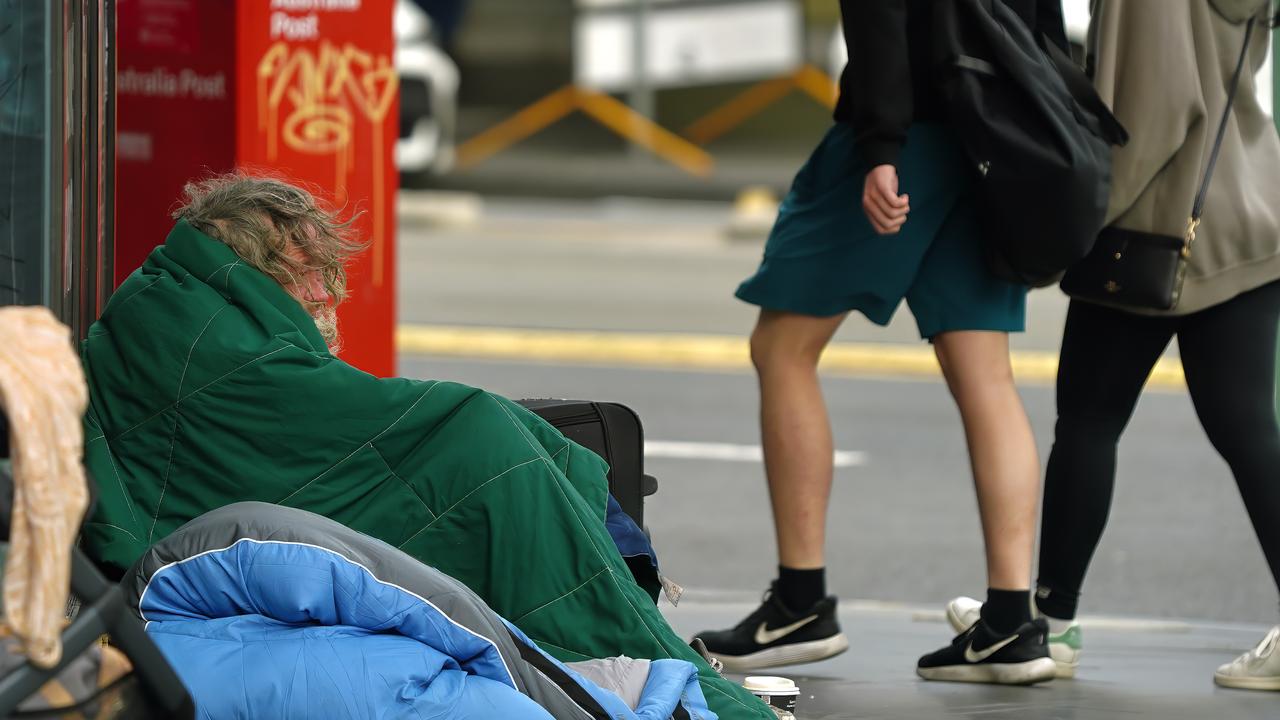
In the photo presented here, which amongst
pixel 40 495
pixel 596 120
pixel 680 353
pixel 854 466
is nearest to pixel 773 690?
pixel 40 495

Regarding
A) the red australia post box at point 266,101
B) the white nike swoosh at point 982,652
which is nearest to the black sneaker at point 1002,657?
the white nike swoosh at point 982,652

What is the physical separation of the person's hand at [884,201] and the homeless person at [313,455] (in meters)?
0.98

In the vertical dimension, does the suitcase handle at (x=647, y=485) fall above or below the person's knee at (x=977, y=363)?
below

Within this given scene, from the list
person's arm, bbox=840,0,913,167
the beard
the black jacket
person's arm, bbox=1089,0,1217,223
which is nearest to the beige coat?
person's arm, bbox=1089,0,1217,223

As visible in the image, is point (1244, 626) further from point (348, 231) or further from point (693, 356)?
point (693, 356)

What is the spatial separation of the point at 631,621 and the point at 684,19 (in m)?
15.2

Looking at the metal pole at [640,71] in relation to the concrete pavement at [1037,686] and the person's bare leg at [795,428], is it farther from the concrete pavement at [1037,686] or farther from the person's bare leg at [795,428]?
the person's bare leg at [795,428]

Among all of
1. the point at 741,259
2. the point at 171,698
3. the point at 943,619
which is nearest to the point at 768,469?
the point at 943,619

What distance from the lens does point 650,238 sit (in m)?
15.1

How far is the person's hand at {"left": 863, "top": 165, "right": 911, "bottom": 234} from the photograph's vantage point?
145 inches

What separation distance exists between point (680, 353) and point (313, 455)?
21.7 ft

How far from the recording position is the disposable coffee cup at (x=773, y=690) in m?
3.41

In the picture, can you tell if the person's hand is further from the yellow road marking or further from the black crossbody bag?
the yellow road marking

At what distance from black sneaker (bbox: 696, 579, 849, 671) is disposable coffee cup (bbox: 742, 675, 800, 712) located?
60 cm
